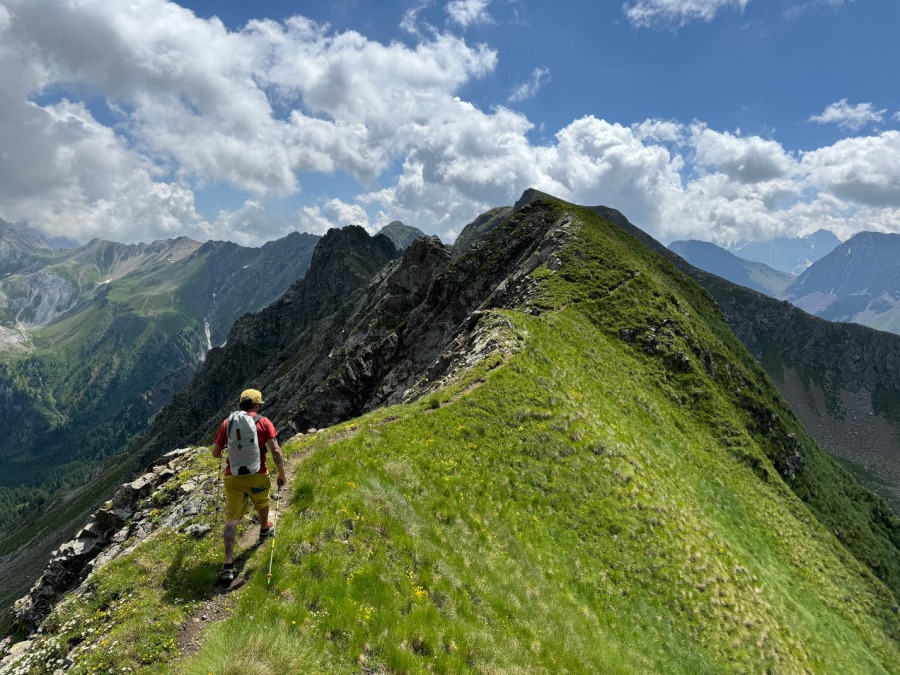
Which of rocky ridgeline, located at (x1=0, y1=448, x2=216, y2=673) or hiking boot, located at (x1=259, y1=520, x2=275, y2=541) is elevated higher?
hiking boot, located at (x1=259, y1=520, x2=275, y2=541)

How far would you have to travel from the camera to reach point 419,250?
318ft

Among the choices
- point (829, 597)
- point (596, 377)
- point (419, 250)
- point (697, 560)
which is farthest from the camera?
point (419, 250)

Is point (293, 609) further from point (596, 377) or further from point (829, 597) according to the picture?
point (829, 597)

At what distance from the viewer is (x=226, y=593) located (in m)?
11.6

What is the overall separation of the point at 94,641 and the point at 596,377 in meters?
36.0

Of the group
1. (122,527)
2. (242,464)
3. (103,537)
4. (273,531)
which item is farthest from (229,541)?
(103,537)

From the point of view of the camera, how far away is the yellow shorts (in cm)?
1248

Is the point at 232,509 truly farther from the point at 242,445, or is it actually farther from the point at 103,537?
the point at 103,537

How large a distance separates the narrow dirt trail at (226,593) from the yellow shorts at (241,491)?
131cm

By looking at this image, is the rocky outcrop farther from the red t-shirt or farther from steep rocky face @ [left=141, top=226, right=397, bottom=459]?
steep rocky face @ [left=141, top=226, right=397, bottom=459]

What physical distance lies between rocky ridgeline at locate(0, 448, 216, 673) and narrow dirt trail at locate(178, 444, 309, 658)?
1449 millimetres

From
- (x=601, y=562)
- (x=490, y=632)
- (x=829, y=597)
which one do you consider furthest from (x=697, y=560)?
(x=829, y=597)

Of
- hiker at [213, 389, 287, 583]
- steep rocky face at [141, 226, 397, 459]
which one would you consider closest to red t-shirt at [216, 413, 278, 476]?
hiker at [213, 389, 287, 583]

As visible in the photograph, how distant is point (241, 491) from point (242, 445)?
1433mm
